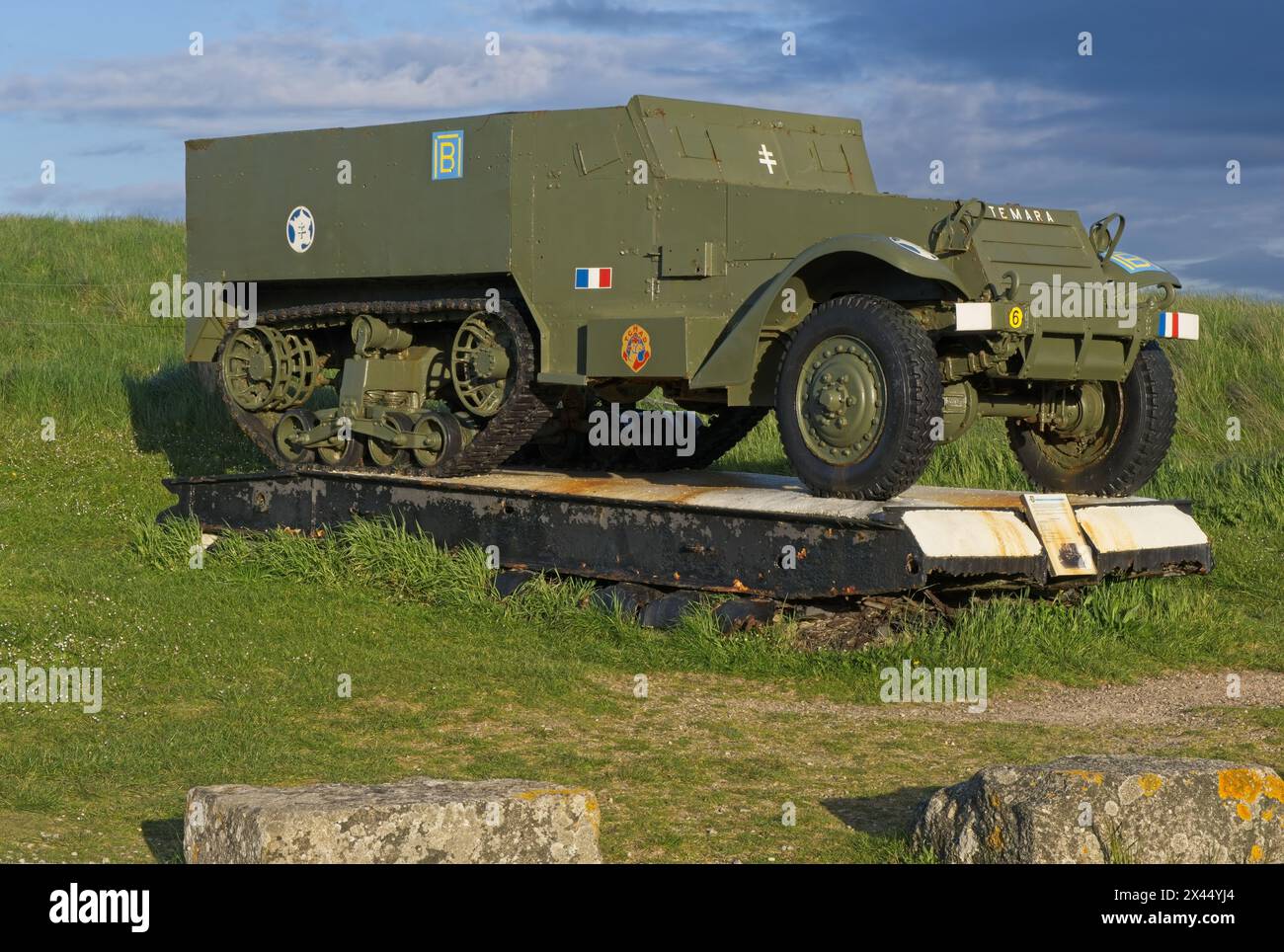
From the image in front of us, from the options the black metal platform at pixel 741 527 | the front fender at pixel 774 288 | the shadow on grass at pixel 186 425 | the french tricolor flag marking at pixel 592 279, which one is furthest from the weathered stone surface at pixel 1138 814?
the shadow on grass at pixel 186 425

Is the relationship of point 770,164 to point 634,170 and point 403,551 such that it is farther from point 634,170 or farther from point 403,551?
point 403,551

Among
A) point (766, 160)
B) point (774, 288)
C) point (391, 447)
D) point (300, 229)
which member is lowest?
point (391, 447)

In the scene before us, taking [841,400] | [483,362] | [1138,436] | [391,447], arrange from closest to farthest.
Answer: [841,400], [1138,436], [483,362], [391,447]

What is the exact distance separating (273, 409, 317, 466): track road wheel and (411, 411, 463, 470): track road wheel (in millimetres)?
980

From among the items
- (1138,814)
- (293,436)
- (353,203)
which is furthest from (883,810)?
(293,436)

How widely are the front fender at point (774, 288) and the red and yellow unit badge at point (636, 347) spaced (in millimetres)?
369

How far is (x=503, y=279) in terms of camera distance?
1157 cm

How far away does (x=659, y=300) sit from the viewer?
10.7 meters

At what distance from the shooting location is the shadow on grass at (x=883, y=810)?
6414mm

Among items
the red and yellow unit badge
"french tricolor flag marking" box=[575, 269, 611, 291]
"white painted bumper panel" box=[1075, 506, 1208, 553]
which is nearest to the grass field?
"white painted bumper panel" box=[1075, 506, 1208, 553]

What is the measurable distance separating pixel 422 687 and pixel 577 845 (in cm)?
376

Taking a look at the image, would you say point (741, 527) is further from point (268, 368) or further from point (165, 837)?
point (268, 368)

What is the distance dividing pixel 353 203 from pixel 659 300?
2.59 m

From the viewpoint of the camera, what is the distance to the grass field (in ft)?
22.5
